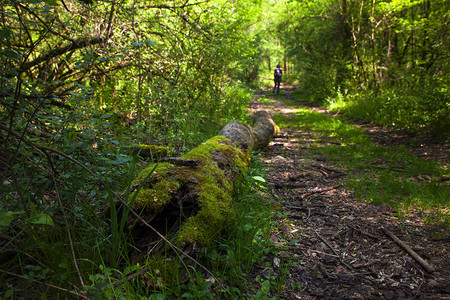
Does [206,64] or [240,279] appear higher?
[206,64]

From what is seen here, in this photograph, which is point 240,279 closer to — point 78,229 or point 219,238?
point 219,238

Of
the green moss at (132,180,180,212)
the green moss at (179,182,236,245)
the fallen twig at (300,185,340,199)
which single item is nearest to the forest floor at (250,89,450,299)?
the fallen twig at (300,185,340,199)

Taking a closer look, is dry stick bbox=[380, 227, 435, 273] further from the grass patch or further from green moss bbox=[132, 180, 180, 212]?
green moss bbox=[132, 180, 180, 212]

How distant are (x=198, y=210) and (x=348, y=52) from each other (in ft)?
44.9

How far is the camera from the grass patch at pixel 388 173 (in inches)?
140

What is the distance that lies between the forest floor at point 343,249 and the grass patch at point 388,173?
226 mm

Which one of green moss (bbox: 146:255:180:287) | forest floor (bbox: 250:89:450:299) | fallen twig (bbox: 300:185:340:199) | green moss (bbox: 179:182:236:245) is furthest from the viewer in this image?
fallen twig (bbox: 300:185:340:199)

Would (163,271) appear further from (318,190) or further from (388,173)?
(388,173)

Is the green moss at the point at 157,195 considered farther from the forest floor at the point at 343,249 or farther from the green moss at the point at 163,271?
the forest floor at the point at 343,249

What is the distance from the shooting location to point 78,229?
215 centimetres

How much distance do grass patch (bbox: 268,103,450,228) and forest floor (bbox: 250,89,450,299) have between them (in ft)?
0.74

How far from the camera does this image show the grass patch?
356cm

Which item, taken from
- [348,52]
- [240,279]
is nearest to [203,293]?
[240,279]

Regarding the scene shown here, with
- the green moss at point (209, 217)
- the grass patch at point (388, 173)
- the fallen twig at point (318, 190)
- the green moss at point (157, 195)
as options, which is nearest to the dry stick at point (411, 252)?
the grass patch at point (388, 173)
